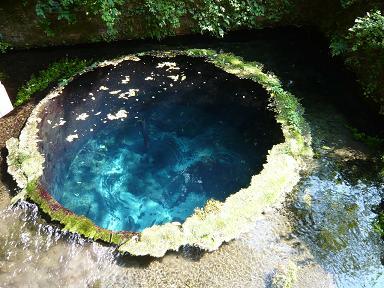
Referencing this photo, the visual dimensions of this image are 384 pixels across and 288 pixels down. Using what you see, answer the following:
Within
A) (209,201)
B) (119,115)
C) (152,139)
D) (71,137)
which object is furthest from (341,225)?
(71,137)

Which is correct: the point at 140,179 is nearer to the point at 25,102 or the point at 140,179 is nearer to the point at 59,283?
the point at 59,283

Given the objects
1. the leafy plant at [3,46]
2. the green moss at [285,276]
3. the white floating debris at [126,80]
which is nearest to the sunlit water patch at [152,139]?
the white floating debris at [126,80]

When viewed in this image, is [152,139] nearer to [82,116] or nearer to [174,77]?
[82,116]

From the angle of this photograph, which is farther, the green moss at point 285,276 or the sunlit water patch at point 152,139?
the sunlit water patch at point 152,139

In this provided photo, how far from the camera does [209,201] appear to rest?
23.7ft

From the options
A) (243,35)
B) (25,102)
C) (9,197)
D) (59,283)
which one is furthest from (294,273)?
(243,35)

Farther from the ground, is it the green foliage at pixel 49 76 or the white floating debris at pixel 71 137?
the green foliage at pixel 49 76

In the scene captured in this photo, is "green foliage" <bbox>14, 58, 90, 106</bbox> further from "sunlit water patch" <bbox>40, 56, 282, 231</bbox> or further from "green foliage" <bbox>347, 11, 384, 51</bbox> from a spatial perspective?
"green foliage" <bbox>347, 11, 384, 51</bbox>

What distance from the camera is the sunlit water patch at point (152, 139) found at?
7.98 meters

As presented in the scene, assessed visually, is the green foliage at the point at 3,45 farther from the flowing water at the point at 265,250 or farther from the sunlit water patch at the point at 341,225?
the sunlit water patch at the point at 341,225

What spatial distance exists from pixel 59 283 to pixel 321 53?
29.9ft

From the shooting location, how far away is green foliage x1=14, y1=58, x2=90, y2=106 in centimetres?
995

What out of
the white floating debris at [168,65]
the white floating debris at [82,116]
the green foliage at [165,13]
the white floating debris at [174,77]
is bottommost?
the white floating debris at [82,116]

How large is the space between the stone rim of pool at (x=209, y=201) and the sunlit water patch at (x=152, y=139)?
0.95ft
